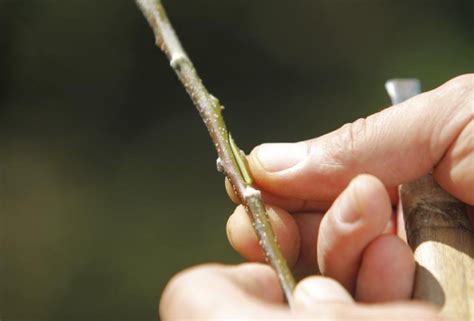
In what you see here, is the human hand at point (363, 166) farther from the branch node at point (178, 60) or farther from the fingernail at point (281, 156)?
the branch node at point (178, 60)

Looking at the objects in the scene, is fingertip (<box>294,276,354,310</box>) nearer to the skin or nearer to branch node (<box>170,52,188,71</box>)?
the skin

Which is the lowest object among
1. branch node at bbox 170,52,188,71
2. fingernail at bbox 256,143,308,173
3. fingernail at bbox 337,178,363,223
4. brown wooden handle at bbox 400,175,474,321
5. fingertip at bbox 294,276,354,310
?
brown wooden handle at bbox 400,175,474,321

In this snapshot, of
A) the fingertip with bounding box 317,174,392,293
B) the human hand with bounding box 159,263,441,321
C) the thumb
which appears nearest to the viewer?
the human hand with bounding box 159,263,441,321

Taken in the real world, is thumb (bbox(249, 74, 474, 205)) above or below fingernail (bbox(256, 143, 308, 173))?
below

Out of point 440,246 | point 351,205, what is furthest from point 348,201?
point 440,246

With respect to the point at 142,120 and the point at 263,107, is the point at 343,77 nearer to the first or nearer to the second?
the point at 263,107

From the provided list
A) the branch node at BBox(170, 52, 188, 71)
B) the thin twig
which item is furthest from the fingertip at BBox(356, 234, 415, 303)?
the branch node at BBox(170, 52, 188, 71)

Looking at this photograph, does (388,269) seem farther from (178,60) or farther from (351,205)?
(178,60)

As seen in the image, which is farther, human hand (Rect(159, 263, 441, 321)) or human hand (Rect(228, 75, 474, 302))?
human hand (Rect(228, 75, 474, 302))

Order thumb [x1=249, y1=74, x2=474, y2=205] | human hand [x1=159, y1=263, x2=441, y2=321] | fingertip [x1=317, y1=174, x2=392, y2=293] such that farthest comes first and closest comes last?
thumb [x1=249, y1=74, x2=474, y2=205] < fingertip [x1=317, y1=174, x2=392, y2=293] < human hand [x1=159, y1=263, x2=441, y2=321]
